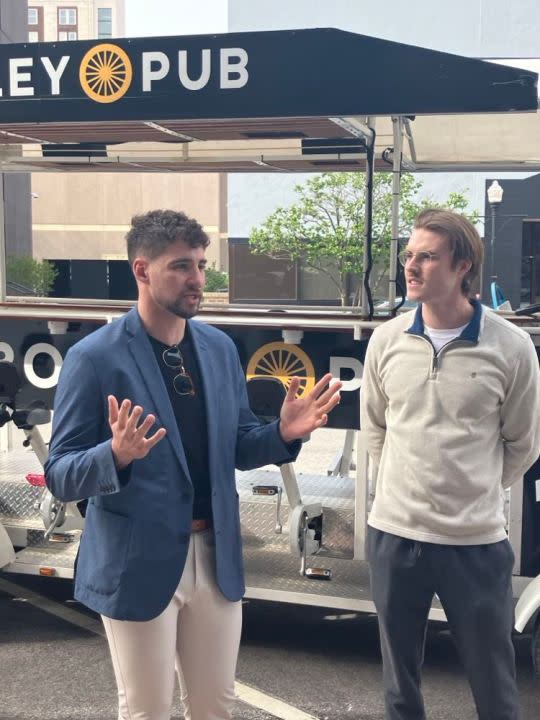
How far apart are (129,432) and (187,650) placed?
2.55 feet

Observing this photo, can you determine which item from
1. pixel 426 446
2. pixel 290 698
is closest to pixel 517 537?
pixel 290 698

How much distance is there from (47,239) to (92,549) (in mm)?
63032

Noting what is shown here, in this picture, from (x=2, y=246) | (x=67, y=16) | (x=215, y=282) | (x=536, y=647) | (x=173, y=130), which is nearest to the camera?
(x=536, y=647)

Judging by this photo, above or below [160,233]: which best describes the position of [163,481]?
below

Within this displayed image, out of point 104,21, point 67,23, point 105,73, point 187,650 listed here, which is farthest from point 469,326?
point 104,21

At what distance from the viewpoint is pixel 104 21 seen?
124 m

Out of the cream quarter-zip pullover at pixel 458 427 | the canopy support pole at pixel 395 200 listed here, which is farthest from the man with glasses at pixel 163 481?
Result: the canopy support pole at pixel 395 200

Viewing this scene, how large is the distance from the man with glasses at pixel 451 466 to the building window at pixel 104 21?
415 feet

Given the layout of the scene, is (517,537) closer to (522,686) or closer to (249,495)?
(522,686)

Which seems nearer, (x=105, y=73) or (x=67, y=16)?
(x=105, y=73)

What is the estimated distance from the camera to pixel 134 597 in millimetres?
2674

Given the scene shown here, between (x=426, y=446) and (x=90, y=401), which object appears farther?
(x=426, y=446)

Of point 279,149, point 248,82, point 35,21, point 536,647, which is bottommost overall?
point 536,647

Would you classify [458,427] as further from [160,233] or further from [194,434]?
[160,233]
